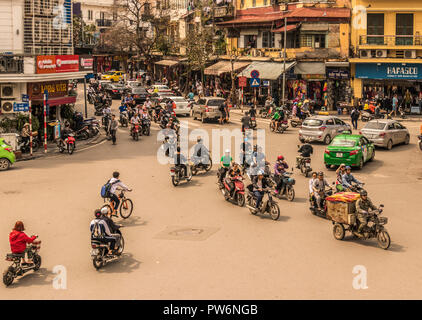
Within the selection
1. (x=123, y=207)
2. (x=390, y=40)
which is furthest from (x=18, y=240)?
(x=390, y=40)

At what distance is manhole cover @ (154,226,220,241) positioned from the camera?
640 inches

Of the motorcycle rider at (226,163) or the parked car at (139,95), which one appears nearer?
the motorcycle rider at (226,163)

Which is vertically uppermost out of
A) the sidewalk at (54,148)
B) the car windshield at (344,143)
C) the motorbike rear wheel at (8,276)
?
the car windshield at (344,143)

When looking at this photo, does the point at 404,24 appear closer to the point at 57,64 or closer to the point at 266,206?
the point at 57,64

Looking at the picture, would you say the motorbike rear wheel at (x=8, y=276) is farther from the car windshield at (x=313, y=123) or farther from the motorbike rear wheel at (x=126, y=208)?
the car windshield at (x=313, y=123)

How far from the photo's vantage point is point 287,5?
50125 millimetres

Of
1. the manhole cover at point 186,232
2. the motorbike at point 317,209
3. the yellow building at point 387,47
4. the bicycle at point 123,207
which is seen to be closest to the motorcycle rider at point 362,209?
the motorbike at point 317,209

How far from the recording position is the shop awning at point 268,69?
1887 inches

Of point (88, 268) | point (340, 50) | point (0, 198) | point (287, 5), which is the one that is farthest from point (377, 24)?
point (88, 268)

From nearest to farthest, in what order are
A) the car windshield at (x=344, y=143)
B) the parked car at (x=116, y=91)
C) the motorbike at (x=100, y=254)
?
the motorbike at (x=100, y=254) < the car windshield at (x=344, y=143) < the parked car at (x=116, y=91)

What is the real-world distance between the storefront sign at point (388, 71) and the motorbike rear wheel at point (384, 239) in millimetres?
32042

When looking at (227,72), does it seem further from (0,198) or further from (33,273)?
(33,273)

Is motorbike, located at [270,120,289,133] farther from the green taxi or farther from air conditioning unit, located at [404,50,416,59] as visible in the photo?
air conditioning unit, located at [404,50,416,59]

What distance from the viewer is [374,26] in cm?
4572
